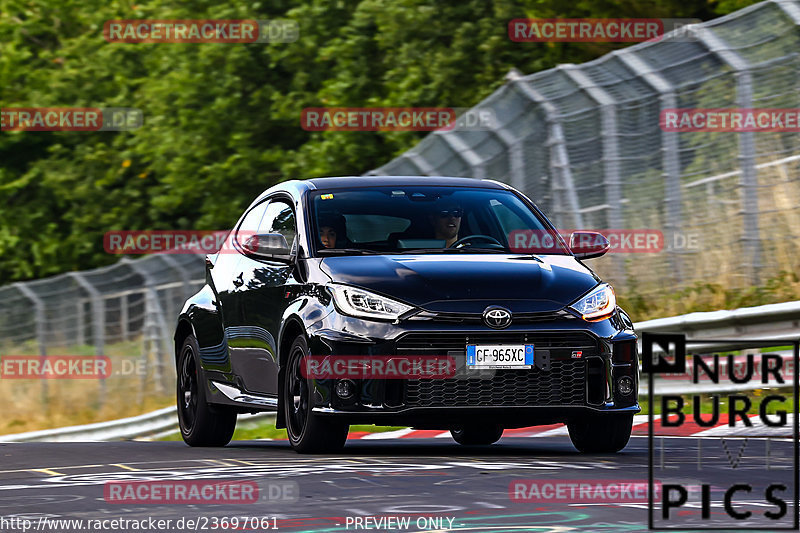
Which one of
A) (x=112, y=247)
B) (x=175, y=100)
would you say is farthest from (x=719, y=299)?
(x=112, y=247)

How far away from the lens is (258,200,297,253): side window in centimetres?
1186

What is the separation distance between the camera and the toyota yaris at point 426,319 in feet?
33.8

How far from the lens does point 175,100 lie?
37625 mm

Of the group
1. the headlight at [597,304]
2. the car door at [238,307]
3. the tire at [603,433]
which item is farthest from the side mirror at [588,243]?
the car door at [238,307]

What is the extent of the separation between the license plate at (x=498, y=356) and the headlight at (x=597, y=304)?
1.51 feet

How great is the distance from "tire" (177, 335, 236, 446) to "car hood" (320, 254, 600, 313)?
258 centimetres

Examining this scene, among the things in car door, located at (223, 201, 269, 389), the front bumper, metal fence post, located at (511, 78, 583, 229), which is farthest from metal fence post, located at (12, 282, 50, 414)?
the front bumper

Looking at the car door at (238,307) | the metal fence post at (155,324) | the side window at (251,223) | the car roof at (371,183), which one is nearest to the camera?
the car roof at (371,183)

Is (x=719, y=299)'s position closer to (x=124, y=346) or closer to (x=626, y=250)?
(x=626, y=250)

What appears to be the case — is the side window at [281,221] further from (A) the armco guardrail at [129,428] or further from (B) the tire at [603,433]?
(A) the armco guardrail at [129,428]

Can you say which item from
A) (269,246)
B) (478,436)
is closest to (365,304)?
(269,246)

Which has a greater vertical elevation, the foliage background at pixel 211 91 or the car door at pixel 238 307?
the foliage background at pixel 211 91

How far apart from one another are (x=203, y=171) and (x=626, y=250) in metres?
19.1

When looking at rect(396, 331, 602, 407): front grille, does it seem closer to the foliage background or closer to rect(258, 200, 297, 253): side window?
rect(258, 200, 297, 253): side window
